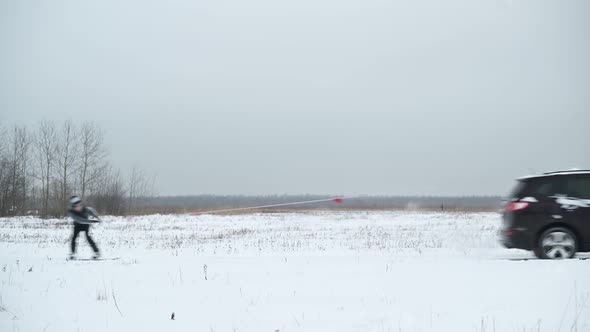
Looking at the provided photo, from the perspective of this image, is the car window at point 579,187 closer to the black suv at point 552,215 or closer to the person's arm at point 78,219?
the black suv at point 552,215

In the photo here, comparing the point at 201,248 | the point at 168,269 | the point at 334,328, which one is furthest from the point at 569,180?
the point at 201,248

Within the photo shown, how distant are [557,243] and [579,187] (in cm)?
140

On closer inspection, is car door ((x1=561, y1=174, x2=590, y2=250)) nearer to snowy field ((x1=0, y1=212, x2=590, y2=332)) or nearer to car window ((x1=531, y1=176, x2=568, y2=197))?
car window ((x1=531, y1=176, x2=568, y2=197))

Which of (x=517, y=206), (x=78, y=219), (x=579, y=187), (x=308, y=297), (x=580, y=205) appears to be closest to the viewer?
(x=308, y=297)

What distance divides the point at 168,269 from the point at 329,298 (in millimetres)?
4363

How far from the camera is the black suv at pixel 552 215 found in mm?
9117

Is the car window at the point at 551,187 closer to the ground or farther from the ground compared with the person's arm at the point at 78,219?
farther from the ground

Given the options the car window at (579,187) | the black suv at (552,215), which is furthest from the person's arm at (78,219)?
the car window at (579,187)

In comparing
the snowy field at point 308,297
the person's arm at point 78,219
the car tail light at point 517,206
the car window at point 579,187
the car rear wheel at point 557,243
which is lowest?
the snowy field at point 308,297

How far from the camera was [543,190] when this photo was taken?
30.8ft

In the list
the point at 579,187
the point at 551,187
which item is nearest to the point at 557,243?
the point at 551,187

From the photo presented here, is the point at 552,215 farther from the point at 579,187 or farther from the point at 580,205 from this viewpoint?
the point at 579,187

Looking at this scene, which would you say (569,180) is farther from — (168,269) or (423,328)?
(168,269)

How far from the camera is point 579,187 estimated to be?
367 inches
